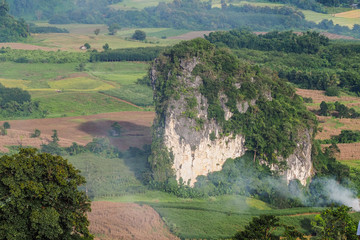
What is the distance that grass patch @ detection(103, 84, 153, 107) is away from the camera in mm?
82062

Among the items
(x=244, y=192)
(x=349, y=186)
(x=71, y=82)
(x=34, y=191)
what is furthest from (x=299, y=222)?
(x=71, y=82)

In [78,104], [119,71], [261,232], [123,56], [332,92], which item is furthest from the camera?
[123,56]

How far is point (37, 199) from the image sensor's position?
77.7 feet

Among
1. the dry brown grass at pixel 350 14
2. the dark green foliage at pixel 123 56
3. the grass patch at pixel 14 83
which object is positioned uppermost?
the dry brown grass at pixel 350 14

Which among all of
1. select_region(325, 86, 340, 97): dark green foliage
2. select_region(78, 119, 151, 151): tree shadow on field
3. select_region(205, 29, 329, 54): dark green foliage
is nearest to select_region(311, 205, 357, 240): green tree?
select_region(78, 119, 151, 151): tree shadow on field

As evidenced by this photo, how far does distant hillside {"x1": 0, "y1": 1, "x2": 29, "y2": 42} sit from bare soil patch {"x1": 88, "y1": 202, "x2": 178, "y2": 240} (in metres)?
97.9

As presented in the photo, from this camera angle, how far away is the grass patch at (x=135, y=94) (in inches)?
3231

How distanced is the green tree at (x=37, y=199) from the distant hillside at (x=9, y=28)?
109712mm

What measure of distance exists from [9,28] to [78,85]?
1972 inches

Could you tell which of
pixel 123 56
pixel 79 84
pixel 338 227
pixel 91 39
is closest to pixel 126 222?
pixel 338 227

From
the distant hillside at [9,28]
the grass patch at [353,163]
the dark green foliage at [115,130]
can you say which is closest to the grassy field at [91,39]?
the distant hillside at [9,28]

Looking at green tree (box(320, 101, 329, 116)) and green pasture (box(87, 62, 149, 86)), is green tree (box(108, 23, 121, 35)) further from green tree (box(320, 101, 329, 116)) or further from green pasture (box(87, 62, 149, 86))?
green tree (box(320, 101, 329, 116))

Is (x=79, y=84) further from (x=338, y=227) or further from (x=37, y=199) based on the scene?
(x=338, y=227)

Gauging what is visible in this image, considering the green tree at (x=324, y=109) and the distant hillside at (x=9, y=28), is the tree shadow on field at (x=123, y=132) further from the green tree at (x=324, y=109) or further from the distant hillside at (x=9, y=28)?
the distant hillside at (x=9, y=28)
